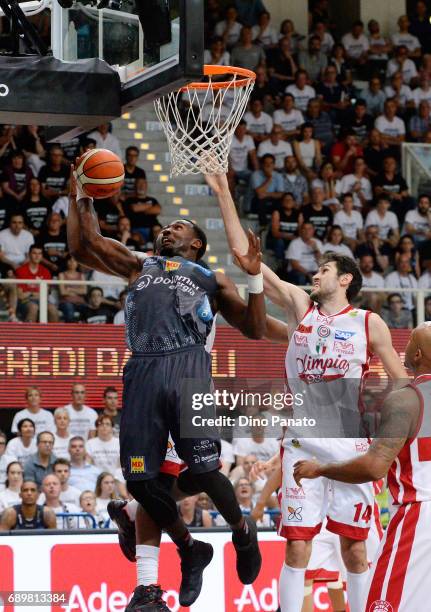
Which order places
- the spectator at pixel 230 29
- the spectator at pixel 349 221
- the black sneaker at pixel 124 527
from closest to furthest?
the black sneaker at pixel 124 527 → the spectator at pixel 349 221 → the spectator at pixel 230 29

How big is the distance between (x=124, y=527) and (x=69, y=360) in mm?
5480

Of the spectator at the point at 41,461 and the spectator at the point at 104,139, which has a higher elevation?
the spectator at the point at 104,139

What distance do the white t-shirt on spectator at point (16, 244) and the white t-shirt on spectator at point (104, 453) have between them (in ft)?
8.46

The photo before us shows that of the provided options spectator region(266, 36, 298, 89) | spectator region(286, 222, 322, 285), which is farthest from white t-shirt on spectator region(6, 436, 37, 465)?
spectator region(266, 36, 298, 89)

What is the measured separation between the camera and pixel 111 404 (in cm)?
1280

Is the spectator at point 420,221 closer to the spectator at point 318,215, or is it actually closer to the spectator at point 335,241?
the spectator at point 318,215

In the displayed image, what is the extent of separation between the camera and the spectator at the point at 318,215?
1616 centimetres

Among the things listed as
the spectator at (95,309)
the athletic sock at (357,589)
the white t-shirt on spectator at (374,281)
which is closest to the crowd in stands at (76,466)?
the spectator at (95,309)

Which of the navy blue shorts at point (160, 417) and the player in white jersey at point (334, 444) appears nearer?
the navy blue shorts at point (160, 417)

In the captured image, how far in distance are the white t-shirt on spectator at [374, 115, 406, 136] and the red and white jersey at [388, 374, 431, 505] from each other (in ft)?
41.2

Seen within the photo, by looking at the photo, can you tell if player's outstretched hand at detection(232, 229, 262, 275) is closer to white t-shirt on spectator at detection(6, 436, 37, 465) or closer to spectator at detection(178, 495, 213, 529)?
spectator at detection(178, 495, 213, 529)

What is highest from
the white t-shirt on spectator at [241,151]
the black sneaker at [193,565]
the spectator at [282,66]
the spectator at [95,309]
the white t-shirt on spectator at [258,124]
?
the spectator at [282,66]

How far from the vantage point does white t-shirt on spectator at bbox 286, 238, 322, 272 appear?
15609 mm

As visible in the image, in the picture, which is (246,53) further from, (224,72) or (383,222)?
(224,72)
